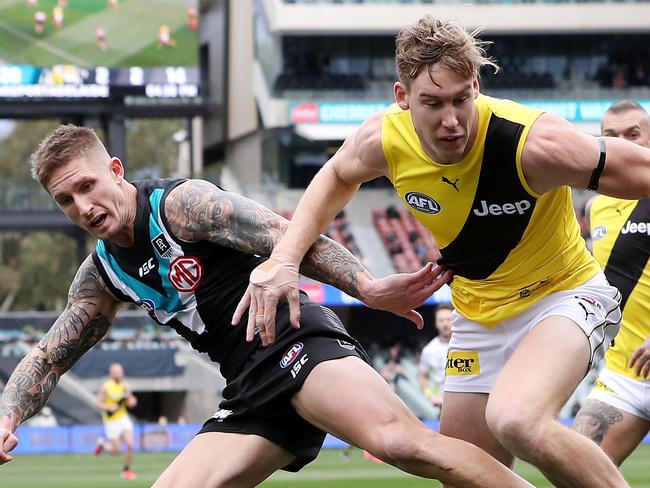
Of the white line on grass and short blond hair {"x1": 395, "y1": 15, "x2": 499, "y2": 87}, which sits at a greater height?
short blond hair {"x1": 395, "y1": 15, "x2": 499, "y2": 87}

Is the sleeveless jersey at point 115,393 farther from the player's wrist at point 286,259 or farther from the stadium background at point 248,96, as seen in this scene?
the player's wrist at point 286,259

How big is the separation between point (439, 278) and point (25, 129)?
50.3 m

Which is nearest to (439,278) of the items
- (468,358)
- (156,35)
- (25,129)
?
(468,358)

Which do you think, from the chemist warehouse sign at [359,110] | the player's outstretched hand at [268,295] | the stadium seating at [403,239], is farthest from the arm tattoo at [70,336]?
the chemist warehouse sign at [359,110]

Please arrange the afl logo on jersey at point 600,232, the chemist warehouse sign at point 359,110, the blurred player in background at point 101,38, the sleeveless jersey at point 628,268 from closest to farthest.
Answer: the sleeveless jersey at point 628,268 < the afl logo on jersey at point 600,232 < the blurred player in background at point 101,38 < the chemist warehouse sign at point 359,110

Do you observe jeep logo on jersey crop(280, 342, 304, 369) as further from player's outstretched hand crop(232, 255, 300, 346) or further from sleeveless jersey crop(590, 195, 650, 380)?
sleeveless jersey crop(590, 195, 650, 380)

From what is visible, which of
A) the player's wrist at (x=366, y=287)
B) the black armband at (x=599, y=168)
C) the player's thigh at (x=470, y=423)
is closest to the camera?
the black armband at (x=599, y=168)

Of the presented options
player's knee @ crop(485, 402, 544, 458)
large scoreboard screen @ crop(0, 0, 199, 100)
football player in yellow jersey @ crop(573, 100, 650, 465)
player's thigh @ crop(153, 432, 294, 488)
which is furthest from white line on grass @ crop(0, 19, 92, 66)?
player's knee @ crop(485, 402, 544, 458)

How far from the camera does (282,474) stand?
18.7 m

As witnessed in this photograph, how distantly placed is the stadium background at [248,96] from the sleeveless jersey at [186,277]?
17110 mm

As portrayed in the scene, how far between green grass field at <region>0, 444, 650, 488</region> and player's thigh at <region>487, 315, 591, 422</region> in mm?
8475

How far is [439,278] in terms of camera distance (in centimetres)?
584

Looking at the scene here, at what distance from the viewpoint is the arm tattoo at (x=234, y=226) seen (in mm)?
5637

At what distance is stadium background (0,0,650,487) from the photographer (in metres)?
29.5
